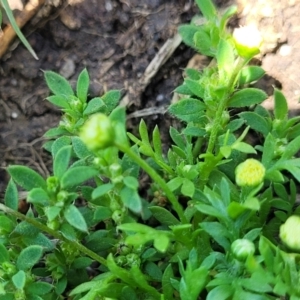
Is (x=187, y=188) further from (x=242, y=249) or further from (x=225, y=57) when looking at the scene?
(x=225, y=57)

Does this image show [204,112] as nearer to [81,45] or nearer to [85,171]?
[85,171]

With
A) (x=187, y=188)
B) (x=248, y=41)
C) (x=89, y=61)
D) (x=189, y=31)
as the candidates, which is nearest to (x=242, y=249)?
(x=187, y=188)

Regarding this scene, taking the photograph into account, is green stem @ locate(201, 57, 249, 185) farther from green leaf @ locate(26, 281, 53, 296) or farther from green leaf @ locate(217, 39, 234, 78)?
green leaf @ locate(26, 281, 53, 296)

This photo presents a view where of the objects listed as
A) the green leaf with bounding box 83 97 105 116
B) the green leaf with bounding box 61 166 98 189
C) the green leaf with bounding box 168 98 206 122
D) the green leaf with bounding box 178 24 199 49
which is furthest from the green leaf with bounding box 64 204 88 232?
the green leaf with bounding box 178 24 199 49

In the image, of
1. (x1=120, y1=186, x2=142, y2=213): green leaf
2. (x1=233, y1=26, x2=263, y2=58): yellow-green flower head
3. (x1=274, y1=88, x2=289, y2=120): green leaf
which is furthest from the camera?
(x1=274, y1=88, x2=289, y2=120): green leaf

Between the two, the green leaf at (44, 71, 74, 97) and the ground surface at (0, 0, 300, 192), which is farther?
the ground surface at (0, 0, 300, 192)

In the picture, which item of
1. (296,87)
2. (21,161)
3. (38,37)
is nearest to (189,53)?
(296,87)

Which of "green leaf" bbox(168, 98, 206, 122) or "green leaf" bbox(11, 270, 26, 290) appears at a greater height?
"green leaf" bbox(168, 98, 206, 122)
